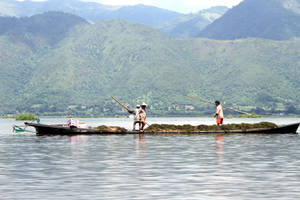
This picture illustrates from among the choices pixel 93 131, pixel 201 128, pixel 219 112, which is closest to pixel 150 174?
pixel 219 112

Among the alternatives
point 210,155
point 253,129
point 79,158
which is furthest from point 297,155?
point 253,129

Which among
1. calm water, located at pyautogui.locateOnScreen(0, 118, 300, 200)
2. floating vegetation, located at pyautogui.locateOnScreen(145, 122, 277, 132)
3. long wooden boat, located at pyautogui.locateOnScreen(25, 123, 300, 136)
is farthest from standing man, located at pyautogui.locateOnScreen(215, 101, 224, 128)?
calm water, located at pyautogui.locateOnScreen(0, 118, 300, 200)

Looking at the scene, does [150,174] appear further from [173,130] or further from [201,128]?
[201,128]

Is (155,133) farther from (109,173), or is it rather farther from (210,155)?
(109,173)

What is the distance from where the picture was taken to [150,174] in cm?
2438

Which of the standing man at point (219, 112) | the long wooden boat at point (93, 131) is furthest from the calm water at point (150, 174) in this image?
the long wooden boat at point (93, 131)

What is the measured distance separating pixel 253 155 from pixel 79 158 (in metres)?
8.70

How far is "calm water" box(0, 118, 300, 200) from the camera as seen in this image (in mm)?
19531

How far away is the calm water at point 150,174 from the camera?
64.1 ft

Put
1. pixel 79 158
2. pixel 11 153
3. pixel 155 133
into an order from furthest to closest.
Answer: pixel 155 133 → pixel 11 153 → pixel 79 158

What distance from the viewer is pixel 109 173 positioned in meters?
24.8

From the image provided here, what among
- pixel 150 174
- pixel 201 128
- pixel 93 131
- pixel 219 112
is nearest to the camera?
pixel 150 174

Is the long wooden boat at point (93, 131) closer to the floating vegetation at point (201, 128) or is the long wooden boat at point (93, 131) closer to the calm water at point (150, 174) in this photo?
the floating vegetation at point (201, 128)

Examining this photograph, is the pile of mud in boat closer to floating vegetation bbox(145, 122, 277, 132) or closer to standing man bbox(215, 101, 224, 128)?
floating vegetation bbox(145, 122, 277, 132)
